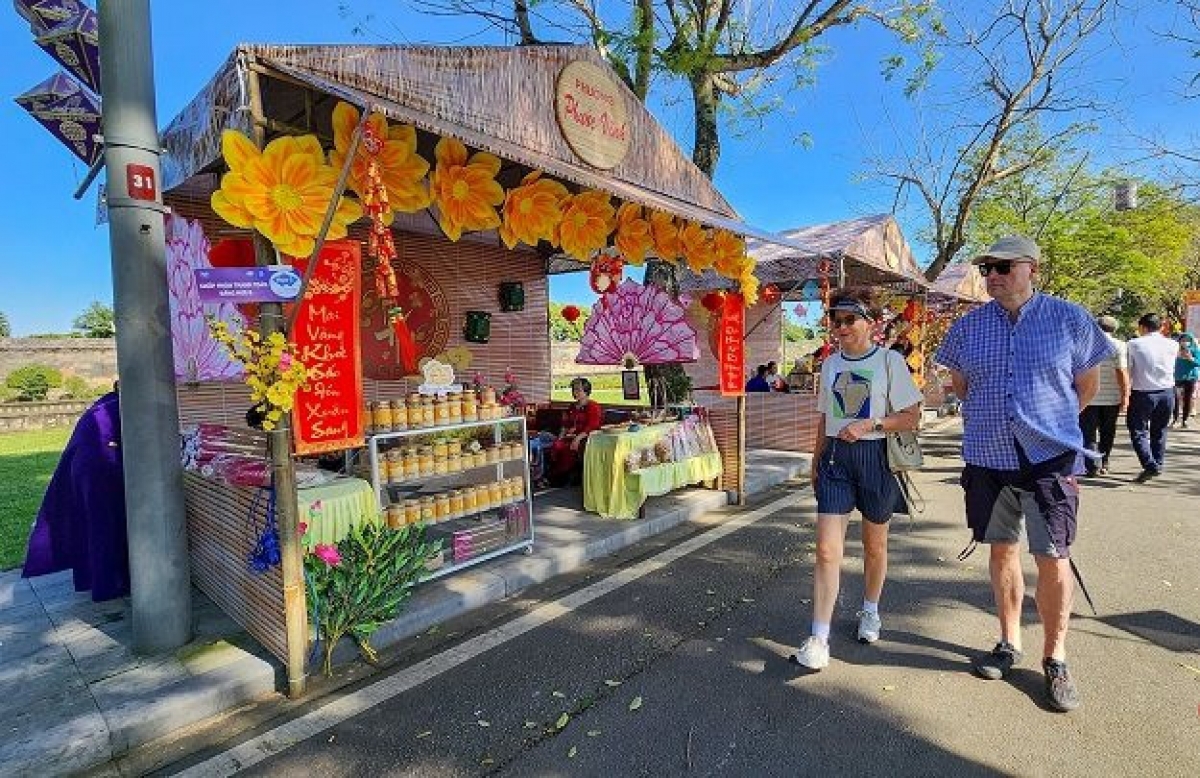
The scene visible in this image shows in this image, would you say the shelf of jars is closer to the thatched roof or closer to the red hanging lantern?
the thatched roof

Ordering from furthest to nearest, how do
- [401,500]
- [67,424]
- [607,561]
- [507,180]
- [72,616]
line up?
1. [67,424]
2. [507,180]
3. [607,561]
4. [401,500]
5. [72,616]

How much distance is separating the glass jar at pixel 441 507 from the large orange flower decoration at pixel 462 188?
71.4 inches

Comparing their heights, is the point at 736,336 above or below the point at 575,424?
above

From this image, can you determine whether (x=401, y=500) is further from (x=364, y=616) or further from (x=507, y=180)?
(x=507, y=180)

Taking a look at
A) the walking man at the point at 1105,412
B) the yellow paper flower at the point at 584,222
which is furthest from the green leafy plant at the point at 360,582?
the walking man at the point at 1105,412

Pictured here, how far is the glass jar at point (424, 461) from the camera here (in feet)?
14.0

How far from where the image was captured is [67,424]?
60.1 feet

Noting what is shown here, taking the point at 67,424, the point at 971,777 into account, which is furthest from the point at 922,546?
the point at 67,424

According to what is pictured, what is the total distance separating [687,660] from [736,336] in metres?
4.14

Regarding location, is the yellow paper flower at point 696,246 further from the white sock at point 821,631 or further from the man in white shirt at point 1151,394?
the man in white shirt at point 1151,394

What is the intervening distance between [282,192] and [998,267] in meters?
3.31

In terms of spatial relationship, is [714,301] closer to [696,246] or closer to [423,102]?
[696,246]

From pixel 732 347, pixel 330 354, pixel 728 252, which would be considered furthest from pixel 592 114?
pixel 732 347

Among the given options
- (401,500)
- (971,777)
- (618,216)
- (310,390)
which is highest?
(618,216)
